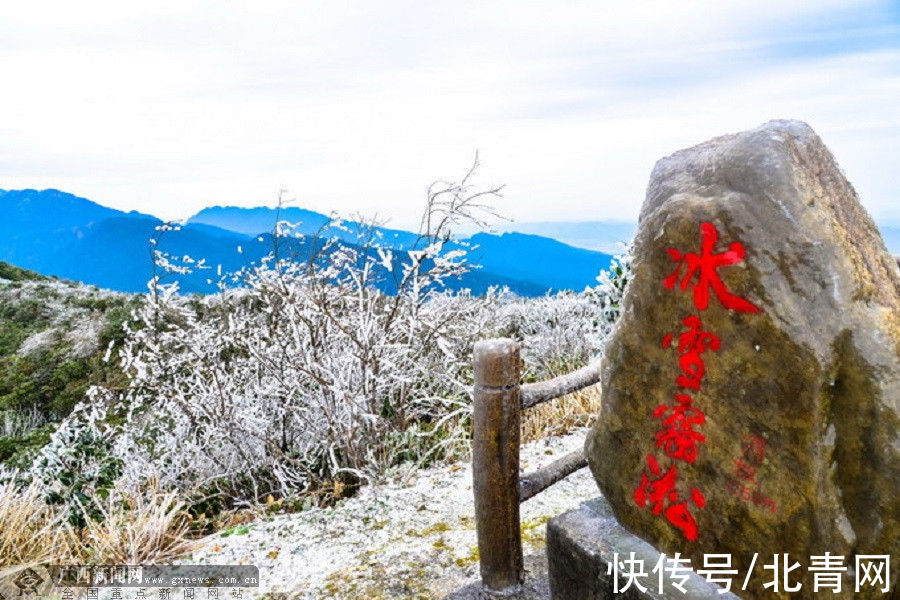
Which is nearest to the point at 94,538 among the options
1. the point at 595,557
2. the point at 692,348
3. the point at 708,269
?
the point at 595,557

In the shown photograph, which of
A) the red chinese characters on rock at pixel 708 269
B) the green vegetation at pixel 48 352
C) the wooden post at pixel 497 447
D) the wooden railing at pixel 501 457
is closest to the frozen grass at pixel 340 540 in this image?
the wooden railing at pixel 501 457

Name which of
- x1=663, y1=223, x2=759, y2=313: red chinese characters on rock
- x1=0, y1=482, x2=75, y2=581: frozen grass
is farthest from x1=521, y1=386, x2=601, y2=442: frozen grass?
x1=663, y1=223, x2=759, y2=313: red chinese characters on rock

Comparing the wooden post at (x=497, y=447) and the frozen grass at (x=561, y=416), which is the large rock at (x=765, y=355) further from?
the frozen grass at (x=561, y=416)

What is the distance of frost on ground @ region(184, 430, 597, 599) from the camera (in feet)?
10.9

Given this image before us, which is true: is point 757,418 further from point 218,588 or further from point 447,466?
point 447,466

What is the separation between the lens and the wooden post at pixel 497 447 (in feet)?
8.55

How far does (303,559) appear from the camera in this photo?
12.2ft

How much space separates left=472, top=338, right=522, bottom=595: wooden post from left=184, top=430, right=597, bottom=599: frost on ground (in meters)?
0.57

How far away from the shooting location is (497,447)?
104 inches

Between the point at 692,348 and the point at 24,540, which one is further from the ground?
the point at 692,348

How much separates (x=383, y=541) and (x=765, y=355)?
266 cm

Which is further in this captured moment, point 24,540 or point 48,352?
point 48,352

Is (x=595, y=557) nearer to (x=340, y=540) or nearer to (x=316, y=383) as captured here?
(x=340, y=540)

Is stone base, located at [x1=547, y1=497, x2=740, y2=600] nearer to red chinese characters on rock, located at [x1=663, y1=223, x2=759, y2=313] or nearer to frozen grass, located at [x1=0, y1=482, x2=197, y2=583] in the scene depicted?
red chinese characters on rock, located at [x1=663, y1=223, x2=759, y2=313]
